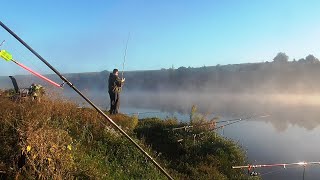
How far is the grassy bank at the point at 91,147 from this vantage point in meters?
7.14

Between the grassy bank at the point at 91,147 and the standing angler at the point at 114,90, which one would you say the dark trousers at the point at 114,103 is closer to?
the standing angler at the point at 114,90

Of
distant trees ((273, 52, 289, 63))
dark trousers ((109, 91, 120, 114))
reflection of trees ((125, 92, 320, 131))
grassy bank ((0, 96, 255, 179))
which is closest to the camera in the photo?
grassy bank ((0, 96, 255, 179))

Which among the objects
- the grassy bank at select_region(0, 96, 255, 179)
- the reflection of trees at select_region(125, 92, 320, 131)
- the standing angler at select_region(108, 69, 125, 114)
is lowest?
the reflection of trees at select_region(125, 92, 320, 131)

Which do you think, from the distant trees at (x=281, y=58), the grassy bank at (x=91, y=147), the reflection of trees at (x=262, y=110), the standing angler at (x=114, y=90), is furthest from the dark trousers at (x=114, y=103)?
the distant trees at (x=281, y=58)

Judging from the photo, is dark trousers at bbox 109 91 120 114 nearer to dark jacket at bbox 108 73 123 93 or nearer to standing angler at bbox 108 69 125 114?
standing angler at bbox 108 69 125 114

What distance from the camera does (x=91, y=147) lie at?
381 inches

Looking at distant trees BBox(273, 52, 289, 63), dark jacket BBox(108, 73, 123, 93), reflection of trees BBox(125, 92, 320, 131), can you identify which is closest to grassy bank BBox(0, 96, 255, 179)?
dark jacket BBox(108, 73, 123, 93)

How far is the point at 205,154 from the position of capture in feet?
42.4

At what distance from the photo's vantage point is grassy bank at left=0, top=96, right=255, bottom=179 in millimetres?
7137

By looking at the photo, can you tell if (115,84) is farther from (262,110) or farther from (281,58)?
(281,58)

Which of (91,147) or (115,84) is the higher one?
(115,84)

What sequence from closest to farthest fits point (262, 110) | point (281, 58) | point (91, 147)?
point (91, 147) → point (262, 110) → point (281, 58)

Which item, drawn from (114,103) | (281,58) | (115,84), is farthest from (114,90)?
(281,58)

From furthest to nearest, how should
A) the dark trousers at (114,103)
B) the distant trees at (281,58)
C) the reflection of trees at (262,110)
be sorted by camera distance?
1. the distant trees at (281,58)
2. the reflection of trees at (262,110)
3. the dark trousers at (114,103)
